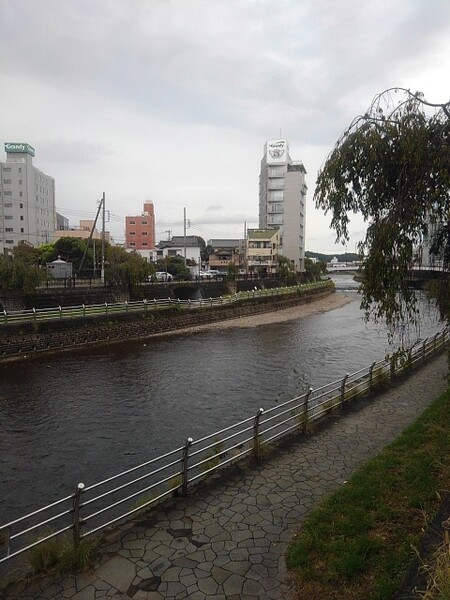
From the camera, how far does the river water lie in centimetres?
1035

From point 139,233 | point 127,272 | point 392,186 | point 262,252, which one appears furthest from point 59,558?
point 139,233

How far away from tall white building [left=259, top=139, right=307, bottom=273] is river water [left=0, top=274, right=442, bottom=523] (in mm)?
53999

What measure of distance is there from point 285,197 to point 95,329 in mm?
61914

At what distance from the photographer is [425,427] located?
954 cm

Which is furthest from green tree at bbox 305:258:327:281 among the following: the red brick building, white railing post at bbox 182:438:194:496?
white railing post at bbox 182:438:194:496

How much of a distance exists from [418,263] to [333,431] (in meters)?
4.84

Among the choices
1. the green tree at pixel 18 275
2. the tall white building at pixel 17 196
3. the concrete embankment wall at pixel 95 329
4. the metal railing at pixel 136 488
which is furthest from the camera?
the tall white building at pixel 17 196

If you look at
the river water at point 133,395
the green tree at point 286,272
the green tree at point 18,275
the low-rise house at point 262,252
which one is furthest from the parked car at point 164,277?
the low-rise house at point 262,252

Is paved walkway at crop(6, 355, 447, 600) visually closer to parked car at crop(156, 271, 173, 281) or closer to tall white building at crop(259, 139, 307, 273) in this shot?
parked car at crop(156, 271, 173, 281)

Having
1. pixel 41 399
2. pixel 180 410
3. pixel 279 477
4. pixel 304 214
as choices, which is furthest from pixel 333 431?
pixel 304 214

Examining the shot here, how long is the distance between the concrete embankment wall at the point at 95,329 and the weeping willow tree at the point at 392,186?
2082cm

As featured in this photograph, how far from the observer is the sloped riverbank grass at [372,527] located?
15.2 feet

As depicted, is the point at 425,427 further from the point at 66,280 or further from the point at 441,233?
the point at 66,280

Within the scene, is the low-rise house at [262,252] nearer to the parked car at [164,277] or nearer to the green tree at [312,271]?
the green tree at [312,271]
